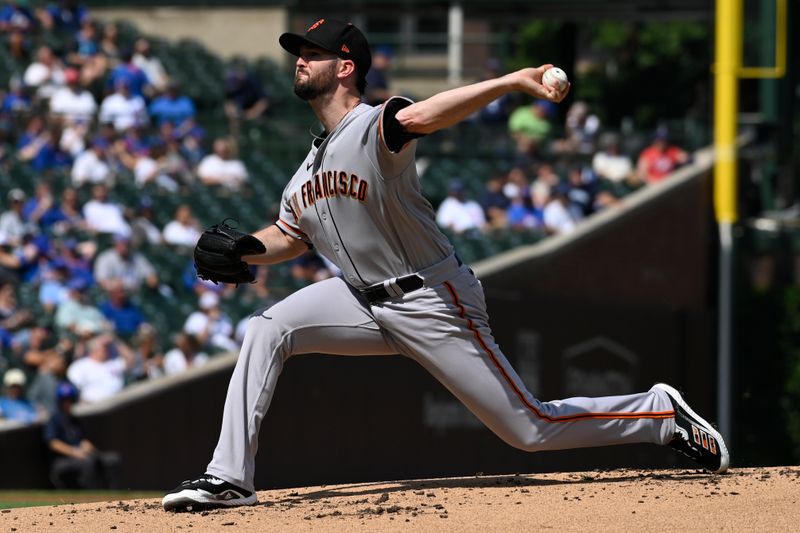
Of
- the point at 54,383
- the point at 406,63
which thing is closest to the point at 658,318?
the point at 54,383

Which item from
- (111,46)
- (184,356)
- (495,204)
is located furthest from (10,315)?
(111,46)

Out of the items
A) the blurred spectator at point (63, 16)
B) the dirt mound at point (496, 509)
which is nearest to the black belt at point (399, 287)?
the dirt mound at point (496, 509)

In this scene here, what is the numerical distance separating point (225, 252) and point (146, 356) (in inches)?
234

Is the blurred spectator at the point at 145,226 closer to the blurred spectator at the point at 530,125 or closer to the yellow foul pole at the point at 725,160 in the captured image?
the blurred spectator at the point at 530,125

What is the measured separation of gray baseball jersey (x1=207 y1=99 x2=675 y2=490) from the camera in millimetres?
4914

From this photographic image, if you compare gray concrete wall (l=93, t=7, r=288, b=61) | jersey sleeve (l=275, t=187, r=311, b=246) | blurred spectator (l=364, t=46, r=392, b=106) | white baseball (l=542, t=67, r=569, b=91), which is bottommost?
jersey sleeve (l=275, t=187, r=311, b=246)

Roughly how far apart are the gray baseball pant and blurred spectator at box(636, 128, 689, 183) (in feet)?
28.4

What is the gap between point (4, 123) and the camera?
43.2 ft

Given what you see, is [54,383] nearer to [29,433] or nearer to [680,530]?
[29,433]

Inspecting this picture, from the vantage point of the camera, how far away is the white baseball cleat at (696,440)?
5.42m

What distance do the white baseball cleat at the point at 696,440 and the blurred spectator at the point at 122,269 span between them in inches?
266

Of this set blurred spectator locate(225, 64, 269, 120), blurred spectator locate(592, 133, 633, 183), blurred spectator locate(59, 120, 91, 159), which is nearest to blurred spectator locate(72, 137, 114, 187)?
blurred spectator locate(59, 120, 91, 159)

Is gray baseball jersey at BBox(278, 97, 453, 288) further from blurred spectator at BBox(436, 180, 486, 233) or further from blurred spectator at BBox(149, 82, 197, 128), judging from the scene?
blurred spectator at BBox(149, 82, 197, 128)

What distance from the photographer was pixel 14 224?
11766 mm
